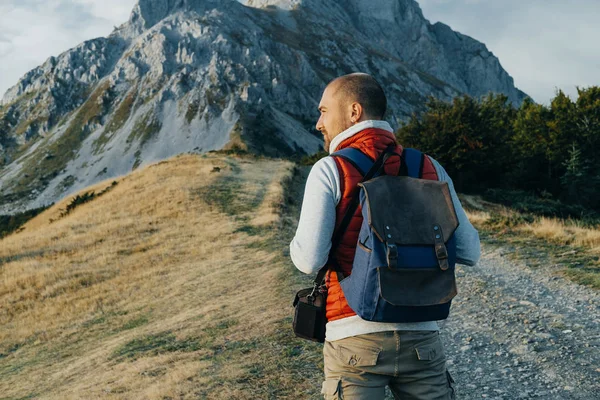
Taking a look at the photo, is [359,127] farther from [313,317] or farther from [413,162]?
[313,317]

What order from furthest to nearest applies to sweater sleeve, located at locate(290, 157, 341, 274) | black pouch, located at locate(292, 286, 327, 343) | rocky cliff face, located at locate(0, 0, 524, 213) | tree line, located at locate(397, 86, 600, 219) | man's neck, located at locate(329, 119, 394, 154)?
rocky cliff face, located at locate(0, 0, 524, 213)
tree line, located at locate(397, 86, 600, 219)
black pouch, located at locate(292, 286, 327, 343)
man's neck, located at locate(329, 119, 394, 154)
sweater sleeve, located at locate(290, 157, 341, 274)

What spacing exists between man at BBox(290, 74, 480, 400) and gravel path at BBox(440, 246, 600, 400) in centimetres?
328

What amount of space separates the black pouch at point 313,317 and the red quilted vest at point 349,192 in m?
0.06

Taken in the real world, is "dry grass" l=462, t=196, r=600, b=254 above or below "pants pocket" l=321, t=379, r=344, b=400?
below

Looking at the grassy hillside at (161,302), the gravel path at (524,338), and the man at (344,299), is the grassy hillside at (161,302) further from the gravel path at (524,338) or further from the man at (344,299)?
the man at (344,299)

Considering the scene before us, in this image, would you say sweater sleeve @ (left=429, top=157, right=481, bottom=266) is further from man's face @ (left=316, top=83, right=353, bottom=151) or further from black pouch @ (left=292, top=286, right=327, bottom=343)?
black pouch @ (left=292, top=286, right=327, bottom=343)

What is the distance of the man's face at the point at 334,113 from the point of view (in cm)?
254

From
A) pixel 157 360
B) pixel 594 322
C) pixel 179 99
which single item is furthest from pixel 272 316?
pixel 179 99

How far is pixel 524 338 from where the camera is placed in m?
6.50

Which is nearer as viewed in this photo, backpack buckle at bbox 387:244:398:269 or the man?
backpack buckle at bbox 387:244:398:269

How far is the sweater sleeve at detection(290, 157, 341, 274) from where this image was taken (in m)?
2.28

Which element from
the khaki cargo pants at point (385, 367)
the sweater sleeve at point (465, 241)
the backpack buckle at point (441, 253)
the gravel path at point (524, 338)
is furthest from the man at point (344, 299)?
the gravel path at point (524, 338)

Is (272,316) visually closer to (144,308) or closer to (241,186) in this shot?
(144,308)

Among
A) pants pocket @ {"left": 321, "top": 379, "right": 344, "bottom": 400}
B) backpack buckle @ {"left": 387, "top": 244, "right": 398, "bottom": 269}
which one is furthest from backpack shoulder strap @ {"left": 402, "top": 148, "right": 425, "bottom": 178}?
pants pocket @ {"left": 321, "top": 379, "right": 344, "bottom": 400}
